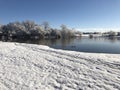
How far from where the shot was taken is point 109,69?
927 cm

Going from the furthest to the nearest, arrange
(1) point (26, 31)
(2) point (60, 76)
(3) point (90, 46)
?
(1) point (26, 31) < (3) point (90, 46) < (2) point (60, 76)

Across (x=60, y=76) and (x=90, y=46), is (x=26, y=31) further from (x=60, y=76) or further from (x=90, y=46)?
(x=60, y=76)

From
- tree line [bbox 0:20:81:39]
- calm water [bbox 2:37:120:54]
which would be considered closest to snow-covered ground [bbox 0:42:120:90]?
calm water [bbox 2:37:120:54]

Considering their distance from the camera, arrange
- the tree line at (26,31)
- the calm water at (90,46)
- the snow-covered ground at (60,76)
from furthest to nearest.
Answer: the tree line at (26,31) < the calm water at (90,46) < the snow-covered ground at (60,76)

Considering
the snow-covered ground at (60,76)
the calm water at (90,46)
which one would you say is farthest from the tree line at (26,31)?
the snow-covered ground at (60,76)

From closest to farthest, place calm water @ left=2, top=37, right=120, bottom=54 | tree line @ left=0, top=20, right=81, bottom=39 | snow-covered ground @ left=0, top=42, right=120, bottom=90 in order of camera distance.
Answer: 1. snow-covered ground @ left=0, top=42, right=120, bottom=90
2. calm water @ left=2, top=37, right=120, bottom=54
3. tree line @ left=0, top=20, right=81, bottom=39

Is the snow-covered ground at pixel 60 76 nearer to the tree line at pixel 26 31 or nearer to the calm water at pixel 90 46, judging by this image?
the calm water at pixel 90 46

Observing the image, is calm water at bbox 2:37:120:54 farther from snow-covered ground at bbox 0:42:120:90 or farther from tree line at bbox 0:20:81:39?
tree line at bbox 0:20:81:39

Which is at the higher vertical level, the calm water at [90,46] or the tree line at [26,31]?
the tree line at [26,31]

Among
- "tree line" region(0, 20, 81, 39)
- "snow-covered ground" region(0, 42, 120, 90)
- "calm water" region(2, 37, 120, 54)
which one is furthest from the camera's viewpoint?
"tree line" region(0, 20, 81, 39)

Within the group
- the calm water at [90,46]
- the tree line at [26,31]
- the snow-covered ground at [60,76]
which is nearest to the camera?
the snow-covered ground at [60,76]

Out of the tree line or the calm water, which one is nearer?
the calm water

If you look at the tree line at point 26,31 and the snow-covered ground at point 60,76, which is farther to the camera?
the tree line at point 26,31

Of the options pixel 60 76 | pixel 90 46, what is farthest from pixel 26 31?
pixel 60 76
